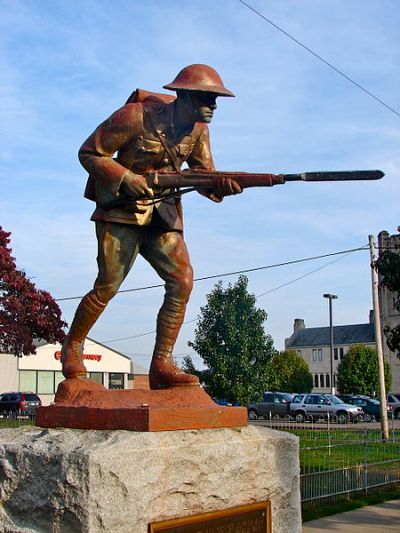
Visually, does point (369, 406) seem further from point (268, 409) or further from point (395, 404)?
point (268, 409)

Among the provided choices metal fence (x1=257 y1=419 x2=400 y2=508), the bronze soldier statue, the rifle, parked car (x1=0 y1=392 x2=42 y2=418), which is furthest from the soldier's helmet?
parked car (x1=0 y1=392 x2=42 y2=418)

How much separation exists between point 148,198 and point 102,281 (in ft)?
1.80

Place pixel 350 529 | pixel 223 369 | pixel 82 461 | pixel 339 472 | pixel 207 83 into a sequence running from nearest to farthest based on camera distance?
pixel 82 461, pixel 207 83, pixel 350 529, pixel 339 472, pixel 223 369

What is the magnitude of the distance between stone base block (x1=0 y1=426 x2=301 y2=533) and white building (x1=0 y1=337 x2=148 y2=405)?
109 feet

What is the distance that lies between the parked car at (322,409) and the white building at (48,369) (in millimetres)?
11153

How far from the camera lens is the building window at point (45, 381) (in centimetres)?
3928

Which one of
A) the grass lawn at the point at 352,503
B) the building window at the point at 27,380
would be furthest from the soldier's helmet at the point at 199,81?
the building window at the point at 27,380

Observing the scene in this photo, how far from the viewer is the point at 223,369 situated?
1051 inches

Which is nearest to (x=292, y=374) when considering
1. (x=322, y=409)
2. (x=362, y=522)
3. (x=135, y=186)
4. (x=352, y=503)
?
(x=322, y=409)

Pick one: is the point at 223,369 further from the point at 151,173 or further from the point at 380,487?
→ the point at 151,173

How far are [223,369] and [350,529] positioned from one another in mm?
18653

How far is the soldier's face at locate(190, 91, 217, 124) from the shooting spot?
4277 millimetres

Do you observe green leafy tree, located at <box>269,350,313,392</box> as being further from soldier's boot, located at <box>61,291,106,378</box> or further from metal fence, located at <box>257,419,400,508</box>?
soldier's boot, located at <box>61,291,106,378</box>

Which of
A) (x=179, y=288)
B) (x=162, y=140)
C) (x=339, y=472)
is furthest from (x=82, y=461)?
(x=339, y=472)
